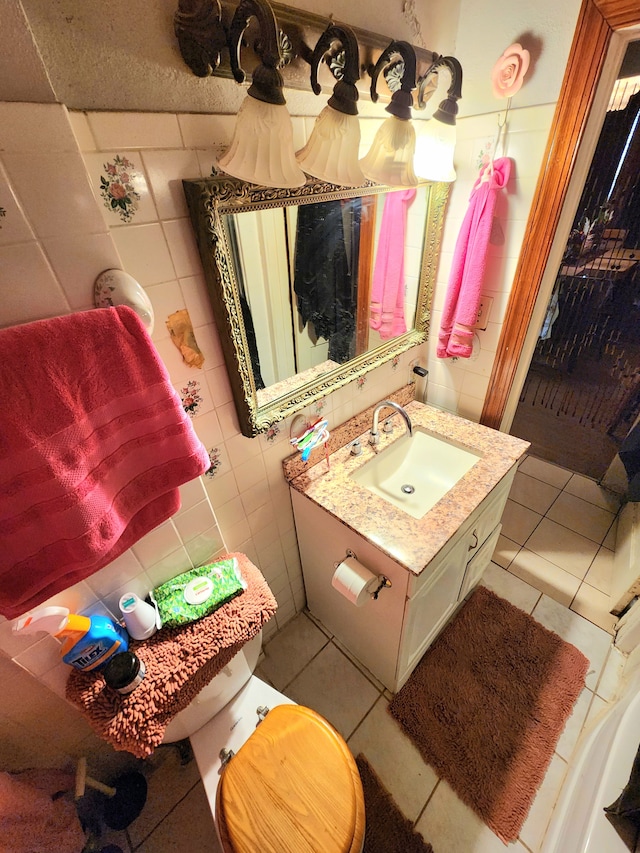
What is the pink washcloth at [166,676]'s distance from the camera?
2.44 feet

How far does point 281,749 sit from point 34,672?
0.67 meters

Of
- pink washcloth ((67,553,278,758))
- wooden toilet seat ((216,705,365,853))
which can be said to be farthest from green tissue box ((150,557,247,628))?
wooden toilet seat ((216,705,365,853))

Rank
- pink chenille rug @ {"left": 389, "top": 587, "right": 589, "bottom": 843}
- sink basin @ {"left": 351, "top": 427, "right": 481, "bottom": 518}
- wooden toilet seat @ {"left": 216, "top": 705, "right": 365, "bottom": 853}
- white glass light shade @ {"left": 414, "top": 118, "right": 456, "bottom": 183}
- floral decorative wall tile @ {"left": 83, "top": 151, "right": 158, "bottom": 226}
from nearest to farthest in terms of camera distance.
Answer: floral decorative wall tile @ {"left": 83, "top": 151, "right": 158, "bottom": 226}, wooden toilet seat @ {"left": 216, "top": 705, "right": 365, "bottom": 853}, white glass light shade @ {"left": 414, "top": 118, "right": 456, "bottom": 183}, pink chenille rug @ {"left": 389, "top": 587, "right": 589, "bottom": 843}, sink basin @ {"left": 351, "top": 427, "right": 481, "bottom": 518}

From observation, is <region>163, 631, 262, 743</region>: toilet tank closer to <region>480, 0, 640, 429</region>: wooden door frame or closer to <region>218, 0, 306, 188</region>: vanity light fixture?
<region>218, 0, 306, 188</region>: vanity light fixture

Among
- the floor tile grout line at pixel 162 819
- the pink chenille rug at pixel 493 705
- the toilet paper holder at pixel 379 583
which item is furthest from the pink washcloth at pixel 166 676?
the pink chenille rug at pixel 493 705

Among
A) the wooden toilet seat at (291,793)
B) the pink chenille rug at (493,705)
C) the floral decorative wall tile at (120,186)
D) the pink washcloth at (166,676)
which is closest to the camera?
the floral decorative wall tile at (120,186)

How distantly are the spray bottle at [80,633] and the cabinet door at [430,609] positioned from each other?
2.55 ft

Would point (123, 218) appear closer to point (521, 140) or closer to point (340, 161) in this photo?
point (340, 161)

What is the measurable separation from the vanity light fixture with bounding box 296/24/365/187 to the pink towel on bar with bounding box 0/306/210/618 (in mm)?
551

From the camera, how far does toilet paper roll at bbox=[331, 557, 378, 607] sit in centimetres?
105

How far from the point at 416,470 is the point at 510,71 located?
1305 millimetres

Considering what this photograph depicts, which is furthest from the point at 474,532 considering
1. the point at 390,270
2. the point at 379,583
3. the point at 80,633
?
the point at 80,633

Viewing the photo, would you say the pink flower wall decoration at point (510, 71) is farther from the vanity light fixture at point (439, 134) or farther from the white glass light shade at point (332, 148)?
the white glass light shade at point (332, 148)

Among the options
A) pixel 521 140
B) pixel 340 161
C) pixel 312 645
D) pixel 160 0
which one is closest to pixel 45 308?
pixel 160 0
